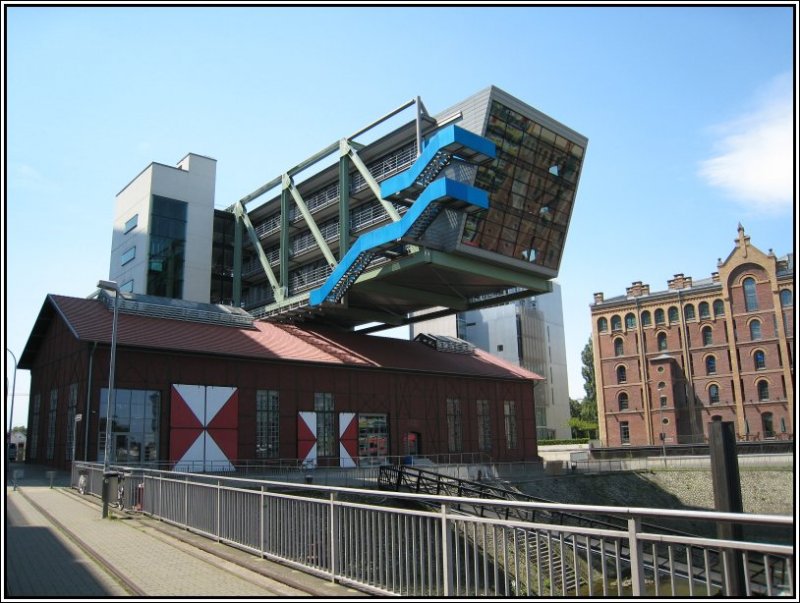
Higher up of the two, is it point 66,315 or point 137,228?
point 137,228

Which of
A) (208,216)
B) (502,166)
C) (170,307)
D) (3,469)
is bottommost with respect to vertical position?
(3,469)

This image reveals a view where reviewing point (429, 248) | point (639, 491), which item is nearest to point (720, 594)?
point (429, 248)

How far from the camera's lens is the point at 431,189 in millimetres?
35750

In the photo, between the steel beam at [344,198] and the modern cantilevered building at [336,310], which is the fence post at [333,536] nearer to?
the modern cantilevered building at [336,310]

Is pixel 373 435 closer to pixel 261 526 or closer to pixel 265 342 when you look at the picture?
pixel 265 342

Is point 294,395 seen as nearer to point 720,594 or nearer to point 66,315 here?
point 66,315

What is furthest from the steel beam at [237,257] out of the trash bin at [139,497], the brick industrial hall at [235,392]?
the trash bin at [139,497]

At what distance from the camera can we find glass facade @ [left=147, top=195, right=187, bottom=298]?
55.1 metres

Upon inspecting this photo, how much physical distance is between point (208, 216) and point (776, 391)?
188 ft

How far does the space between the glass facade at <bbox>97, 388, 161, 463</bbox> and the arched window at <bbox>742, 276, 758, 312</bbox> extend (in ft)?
189

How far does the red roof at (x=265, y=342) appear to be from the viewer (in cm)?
3556

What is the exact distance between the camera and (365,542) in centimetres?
867

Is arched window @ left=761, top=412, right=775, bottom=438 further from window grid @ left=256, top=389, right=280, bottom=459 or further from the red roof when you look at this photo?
window grid @ left=256, top=389, right=280, bottom=459

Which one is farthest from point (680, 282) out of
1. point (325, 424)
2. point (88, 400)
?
point (88, 400)
